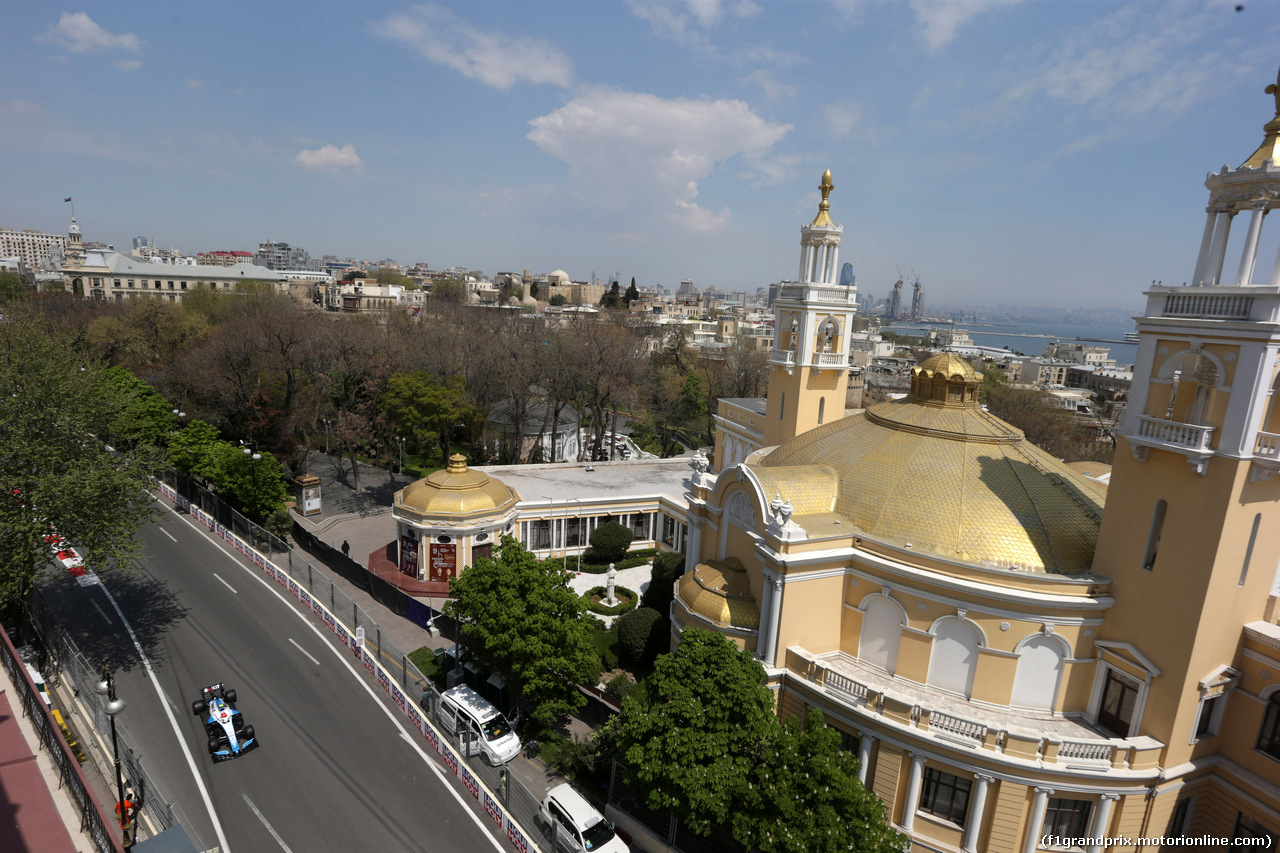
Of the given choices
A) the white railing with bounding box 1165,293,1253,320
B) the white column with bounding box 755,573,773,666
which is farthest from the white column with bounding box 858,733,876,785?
the white railing with bounding box 1165,293,1253,320

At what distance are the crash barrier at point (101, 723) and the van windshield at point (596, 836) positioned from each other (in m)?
9.94

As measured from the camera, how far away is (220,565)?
33594 mm

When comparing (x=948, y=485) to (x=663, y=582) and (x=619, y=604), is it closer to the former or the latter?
(x=663, y=582)

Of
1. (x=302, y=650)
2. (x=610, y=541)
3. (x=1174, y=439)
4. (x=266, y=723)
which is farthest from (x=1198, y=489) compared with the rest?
(x=302, y=650)

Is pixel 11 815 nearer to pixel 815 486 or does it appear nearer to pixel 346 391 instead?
pixel 815 486

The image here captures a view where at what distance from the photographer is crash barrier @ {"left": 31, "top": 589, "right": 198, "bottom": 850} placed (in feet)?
56.8

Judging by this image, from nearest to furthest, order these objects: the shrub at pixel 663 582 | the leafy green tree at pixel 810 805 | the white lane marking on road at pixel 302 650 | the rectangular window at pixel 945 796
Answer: the leafy green tree at pixel 810 805 < the rectangular window at pixel 945 796 < the white lane marking on road at pixel 302 650 < the shrub at pixel 663 582

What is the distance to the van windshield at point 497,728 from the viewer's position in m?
21.7

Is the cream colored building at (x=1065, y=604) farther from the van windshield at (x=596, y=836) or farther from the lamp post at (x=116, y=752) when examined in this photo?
the lamp post at (x=116, y=752)

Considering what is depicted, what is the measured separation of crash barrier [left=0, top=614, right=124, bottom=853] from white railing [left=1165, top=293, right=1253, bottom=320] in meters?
26.5

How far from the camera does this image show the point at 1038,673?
18438mm

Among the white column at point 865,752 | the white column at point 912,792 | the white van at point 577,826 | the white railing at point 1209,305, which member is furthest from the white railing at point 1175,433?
the white van at point 577,826

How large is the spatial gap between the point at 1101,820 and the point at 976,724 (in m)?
3.96

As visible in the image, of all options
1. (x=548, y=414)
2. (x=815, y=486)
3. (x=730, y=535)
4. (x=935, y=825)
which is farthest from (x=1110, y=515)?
(x=548, y=414)
